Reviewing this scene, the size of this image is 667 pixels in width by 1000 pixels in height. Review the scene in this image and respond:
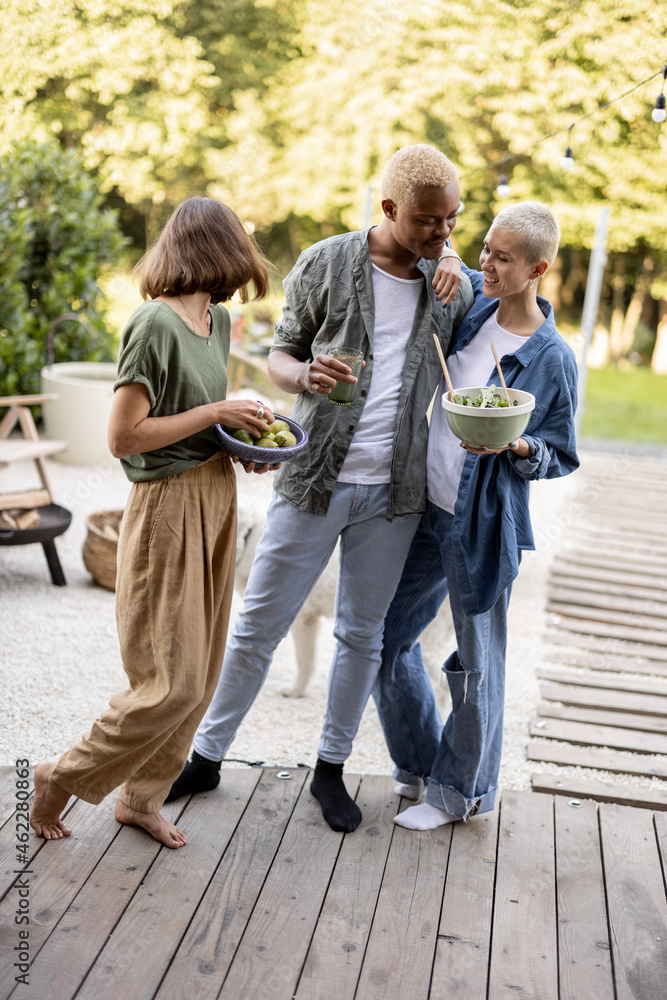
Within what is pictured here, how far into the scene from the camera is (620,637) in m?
3.64

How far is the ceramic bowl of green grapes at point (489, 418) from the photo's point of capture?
5.19 feet

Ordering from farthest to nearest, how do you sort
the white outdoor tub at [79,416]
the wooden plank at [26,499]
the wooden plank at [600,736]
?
1. the white outdoor tub at [79,416]
2. the wooden plank at [26,499]
3. the wooden plank at [600,736]

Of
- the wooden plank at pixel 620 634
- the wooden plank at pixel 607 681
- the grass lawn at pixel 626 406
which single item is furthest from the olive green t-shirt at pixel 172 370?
the grass lawn at pixel 626 406

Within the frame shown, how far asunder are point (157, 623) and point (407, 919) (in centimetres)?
74

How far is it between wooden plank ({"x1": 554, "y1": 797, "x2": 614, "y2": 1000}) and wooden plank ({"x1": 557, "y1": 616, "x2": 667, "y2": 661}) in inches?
58.6

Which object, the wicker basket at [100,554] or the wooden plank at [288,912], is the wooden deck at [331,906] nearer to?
the wooden plank at [288,912]

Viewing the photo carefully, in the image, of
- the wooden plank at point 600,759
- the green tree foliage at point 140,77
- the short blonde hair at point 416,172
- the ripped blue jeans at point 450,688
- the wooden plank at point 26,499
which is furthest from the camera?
the green tree foliage at point 140,77

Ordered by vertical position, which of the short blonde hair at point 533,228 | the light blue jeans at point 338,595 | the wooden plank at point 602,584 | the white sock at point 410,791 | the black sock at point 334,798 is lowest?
the wooden plank at point 602,584

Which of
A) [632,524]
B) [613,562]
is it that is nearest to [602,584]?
[613,562]

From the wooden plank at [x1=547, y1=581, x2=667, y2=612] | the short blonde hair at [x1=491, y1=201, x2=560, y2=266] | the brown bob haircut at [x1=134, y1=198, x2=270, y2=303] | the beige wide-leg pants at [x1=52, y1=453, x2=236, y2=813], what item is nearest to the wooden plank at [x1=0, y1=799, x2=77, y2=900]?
the beige wide-leg pants at [x1=52, y1=453, x2=236, y2=813]

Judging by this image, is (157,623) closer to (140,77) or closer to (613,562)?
(613,562)

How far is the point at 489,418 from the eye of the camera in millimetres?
1581

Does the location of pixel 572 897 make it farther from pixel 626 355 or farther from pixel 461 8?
pixel 626 355

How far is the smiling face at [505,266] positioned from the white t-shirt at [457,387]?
3.9 inches
